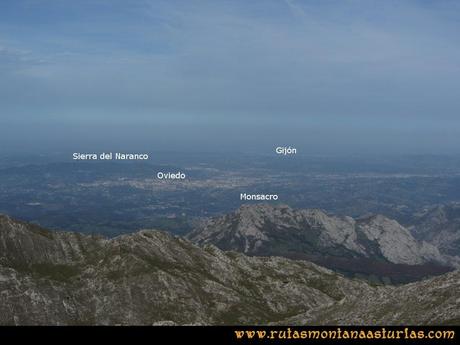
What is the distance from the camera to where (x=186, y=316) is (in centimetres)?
18475

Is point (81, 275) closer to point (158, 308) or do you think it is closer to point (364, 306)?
point (158, 308)
